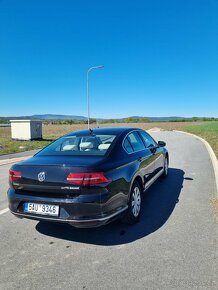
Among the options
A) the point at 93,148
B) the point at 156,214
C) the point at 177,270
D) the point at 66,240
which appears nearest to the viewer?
the point at 177,270

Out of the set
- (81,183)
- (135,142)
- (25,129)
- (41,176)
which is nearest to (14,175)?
(41,176)

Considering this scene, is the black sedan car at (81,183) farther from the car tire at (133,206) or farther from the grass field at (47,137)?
the grass field at (47,137)

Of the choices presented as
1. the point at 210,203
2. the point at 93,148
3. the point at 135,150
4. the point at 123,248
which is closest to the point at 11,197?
the point at 93,148

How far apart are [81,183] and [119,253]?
1005mm

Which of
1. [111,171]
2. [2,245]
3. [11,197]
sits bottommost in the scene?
[2,245]

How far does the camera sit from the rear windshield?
449 centimetres

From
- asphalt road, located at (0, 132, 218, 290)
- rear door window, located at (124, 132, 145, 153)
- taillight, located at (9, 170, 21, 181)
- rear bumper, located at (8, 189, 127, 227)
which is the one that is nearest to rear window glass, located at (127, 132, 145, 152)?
rear door window, located at (124, 132, 145, 153)

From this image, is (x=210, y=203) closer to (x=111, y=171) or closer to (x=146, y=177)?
(x=146, y=177)

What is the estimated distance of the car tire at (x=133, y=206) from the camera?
4460mm

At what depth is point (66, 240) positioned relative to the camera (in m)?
4.11

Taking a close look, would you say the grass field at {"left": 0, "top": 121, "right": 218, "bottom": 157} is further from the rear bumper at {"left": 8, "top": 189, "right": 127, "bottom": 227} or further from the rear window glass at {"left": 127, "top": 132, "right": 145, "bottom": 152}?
the rear bumper at {"left": 8, "top": 189, "right": 127, "bottom": 227}

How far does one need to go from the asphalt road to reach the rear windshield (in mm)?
1180

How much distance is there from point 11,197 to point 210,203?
12.1 ft

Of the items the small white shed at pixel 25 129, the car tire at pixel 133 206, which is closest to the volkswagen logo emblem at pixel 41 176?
the car tire at pixel 133 206
